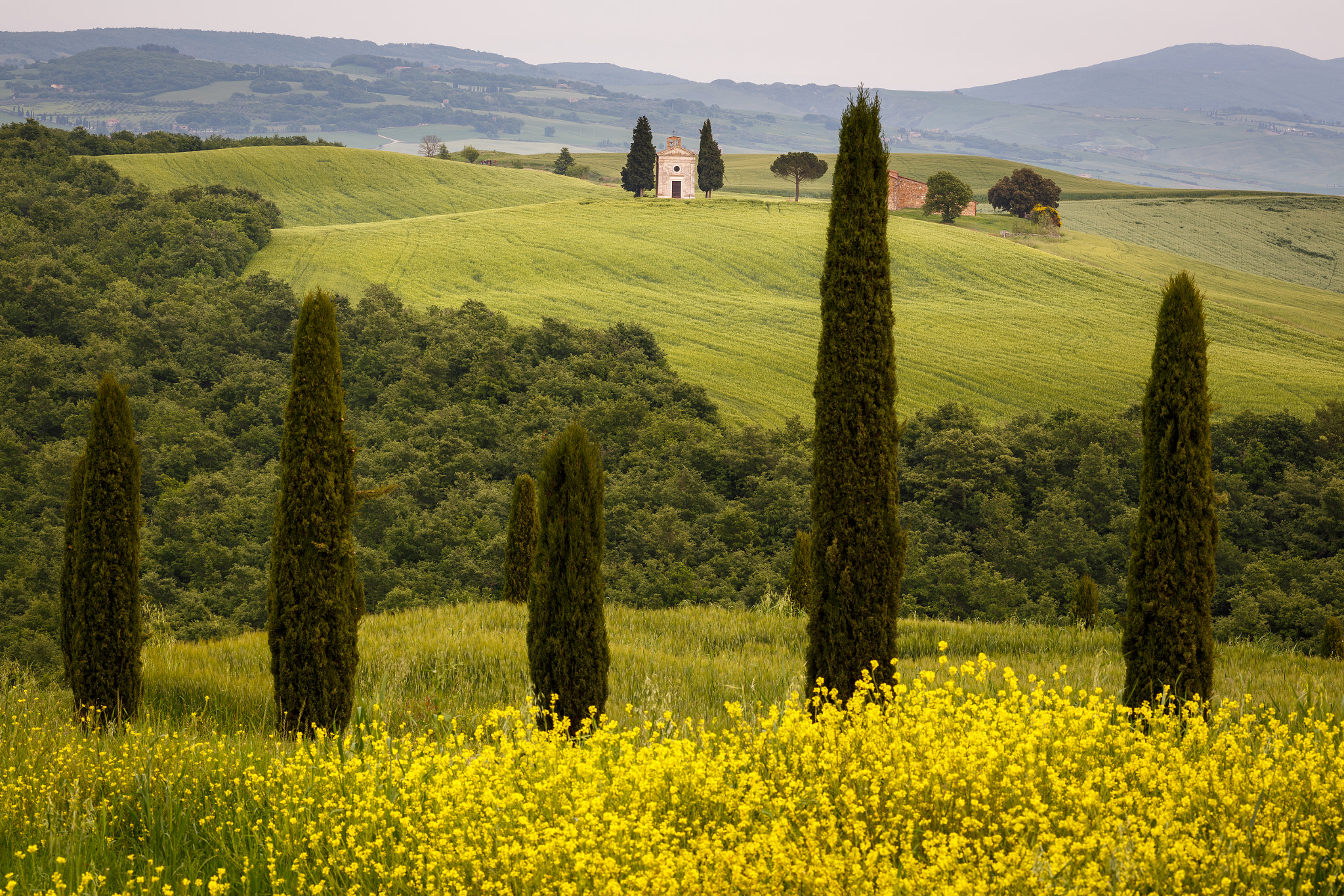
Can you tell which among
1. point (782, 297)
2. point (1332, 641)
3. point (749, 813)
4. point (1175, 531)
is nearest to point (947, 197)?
point (782, 297)

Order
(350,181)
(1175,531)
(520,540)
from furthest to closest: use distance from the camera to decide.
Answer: (350,181) < (520,540) < (1175,531)

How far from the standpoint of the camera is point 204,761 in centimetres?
638

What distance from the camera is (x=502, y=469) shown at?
127ft

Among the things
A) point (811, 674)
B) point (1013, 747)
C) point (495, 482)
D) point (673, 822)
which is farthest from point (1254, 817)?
point (495, 482)

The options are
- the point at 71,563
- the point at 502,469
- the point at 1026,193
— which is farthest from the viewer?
the point at 1026,193

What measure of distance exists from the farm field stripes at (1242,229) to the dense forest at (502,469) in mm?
37650

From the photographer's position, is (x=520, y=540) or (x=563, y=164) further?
(x=563, y=164)

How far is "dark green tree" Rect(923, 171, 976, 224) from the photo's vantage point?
234ft

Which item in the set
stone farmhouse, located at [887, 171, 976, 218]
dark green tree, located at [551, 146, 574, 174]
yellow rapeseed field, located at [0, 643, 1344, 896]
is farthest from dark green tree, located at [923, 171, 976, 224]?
yellow rapeseed field, located at [0, 643, 1344, 896]

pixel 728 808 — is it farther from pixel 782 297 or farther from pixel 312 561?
pixel 782 297

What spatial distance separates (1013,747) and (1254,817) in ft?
4.45

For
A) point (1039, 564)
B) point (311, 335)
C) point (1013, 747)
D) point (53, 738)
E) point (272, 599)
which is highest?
point (311, 335)

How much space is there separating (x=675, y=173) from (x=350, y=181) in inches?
1173

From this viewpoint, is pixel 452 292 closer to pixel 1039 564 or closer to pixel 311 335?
pixel 1039 564
